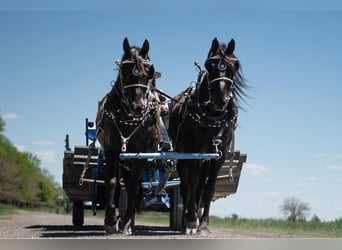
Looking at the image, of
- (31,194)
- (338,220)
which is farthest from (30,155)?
(338,220)

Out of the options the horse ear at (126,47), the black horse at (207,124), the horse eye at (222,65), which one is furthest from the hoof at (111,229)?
the horse eye at (222,65)

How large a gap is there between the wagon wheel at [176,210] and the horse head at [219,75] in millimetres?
3393

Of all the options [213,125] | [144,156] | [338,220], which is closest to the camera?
[144,156]

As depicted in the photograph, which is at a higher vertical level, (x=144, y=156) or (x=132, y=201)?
(x=144, y=156)

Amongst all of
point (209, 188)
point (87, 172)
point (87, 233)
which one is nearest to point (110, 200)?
point (87, 233)

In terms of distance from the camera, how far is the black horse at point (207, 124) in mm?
9977

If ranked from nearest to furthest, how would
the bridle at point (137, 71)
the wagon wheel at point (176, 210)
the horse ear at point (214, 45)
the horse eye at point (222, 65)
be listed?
1. the bridle at point (137, 71)
2. the horse eye at point (222, 65)
3. the horse ear at point (214, 45)
4. the wagon wheel at point (176, 210)

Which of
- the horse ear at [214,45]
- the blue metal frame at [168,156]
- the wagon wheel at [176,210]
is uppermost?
the horse ear at [214,45]

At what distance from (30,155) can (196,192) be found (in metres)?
122

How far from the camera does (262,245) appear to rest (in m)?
6.36

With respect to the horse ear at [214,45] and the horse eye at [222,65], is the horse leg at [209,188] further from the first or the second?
the horse ear at [214,45]

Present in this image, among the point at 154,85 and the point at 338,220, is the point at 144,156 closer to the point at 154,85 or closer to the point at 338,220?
the point at 154,85

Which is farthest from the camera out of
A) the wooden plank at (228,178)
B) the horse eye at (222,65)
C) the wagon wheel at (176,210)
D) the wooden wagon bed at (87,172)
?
the wagon wheel at (176,210)

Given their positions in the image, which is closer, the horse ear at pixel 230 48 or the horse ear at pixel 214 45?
the horse ear at pixel 230 48
